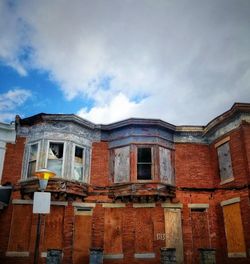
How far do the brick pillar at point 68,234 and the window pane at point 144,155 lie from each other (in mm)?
4947

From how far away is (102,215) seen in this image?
1630cm

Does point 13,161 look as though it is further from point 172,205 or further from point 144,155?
point 172,205

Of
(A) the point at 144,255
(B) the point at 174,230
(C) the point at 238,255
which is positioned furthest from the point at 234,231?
(A) the point at 144,255

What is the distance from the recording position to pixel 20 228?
1527 cm

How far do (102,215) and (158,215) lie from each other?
3.12 meters

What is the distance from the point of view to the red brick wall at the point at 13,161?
1628cm

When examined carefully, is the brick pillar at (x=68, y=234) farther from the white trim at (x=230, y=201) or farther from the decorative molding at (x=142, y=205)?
the white trim at (x=230, y=201)

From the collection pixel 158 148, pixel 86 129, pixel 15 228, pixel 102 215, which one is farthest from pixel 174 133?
pixel 15 228

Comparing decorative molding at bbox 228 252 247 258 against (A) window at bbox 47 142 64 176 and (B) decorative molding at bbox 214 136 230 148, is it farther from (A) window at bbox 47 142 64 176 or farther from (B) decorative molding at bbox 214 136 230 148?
(A) window at bbox 47 142 64 176

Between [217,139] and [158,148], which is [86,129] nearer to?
[158,148]

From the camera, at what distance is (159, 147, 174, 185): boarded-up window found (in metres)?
17.1

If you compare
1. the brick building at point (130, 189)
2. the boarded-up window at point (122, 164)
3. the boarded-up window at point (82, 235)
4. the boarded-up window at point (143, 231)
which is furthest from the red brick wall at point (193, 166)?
the boarded-up window at point (82, 235)

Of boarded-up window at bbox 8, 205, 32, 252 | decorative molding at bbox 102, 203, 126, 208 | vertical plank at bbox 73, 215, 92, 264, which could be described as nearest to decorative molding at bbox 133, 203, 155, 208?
decorative molding at bbox 102, 203, 126, 208

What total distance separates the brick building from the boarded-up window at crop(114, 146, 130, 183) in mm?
61
